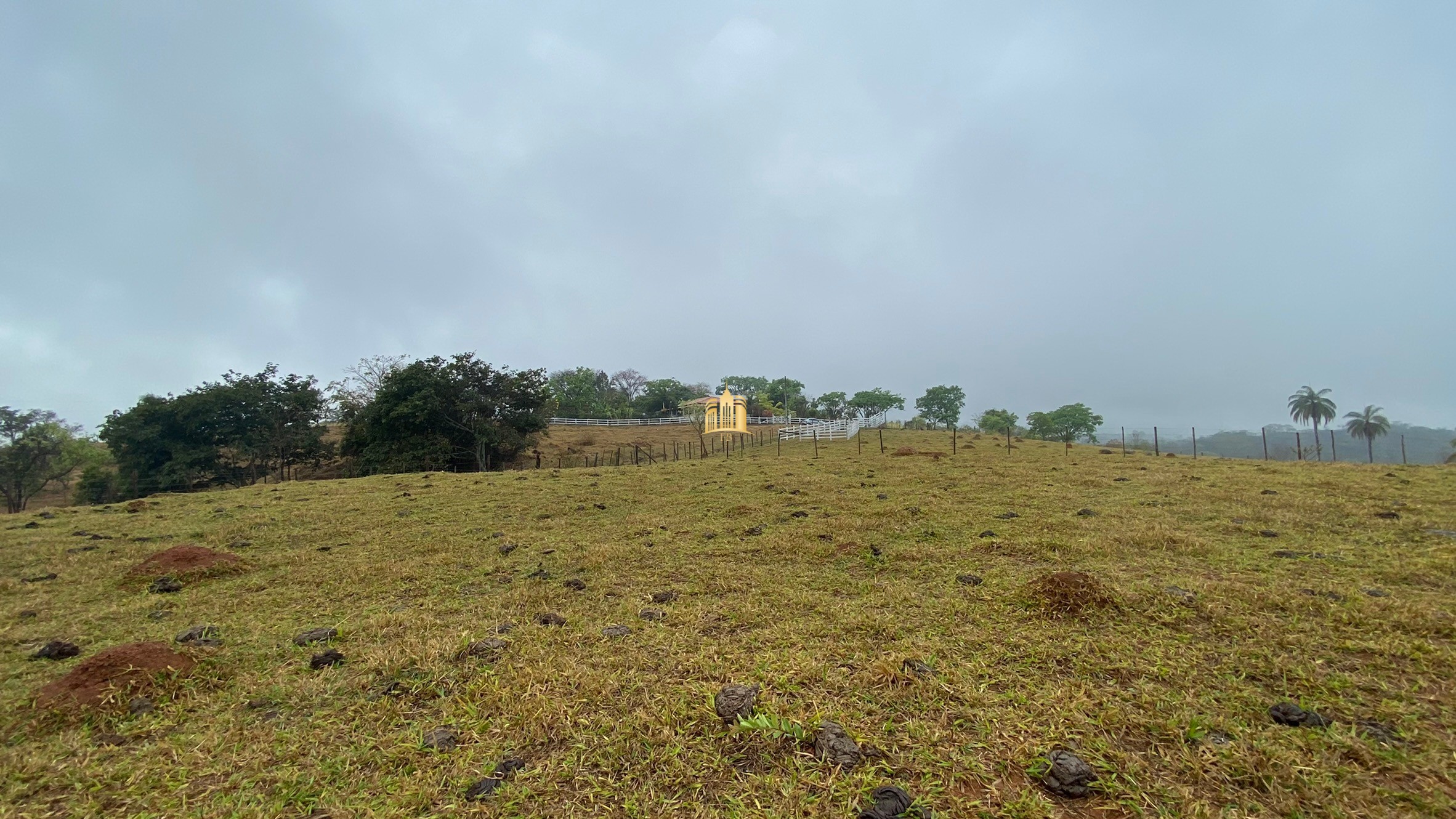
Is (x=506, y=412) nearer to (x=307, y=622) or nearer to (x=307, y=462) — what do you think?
(x=307, y=462)

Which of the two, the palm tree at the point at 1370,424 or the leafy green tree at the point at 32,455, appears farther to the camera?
the palm tree at the point at 1370,424

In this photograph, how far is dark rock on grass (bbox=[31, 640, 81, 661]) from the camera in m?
3.83

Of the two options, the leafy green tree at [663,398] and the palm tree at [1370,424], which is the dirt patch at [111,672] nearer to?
the leafy green tree at [663,398]

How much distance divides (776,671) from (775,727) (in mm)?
610

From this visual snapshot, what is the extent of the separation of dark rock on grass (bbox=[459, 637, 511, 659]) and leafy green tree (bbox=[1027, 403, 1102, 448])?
253 feet

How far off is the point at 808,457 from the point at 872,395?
64406mm

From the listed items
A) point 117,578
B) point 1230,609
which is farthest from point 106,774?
point 1230,609

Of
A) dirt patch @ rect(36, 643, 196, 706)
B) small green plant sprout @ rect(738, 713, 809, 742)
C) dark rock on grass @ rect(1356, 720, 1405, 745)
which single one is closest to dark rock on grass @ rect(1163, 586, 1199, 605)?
dark rock on grass @ rect(1356, 720, 1405, 745)

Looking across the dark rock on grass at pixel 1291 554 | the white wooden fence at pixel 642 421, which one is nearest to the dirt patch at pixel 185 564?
the dark rock on grass at pixel 1291 554

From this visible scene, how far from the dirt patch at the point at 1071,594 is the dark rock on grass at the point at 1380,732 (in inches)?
60.8

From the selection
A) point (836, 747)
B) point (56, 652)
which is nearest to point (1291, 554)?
point (836, 747)

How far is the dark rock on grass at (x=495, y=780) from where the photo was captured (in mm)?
2381

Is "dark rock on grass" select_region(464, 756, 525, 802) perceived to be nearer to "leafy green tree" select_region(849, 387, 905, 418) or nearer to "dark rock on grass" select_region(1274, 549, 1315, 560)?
"dark rock on grass" select_region(1274, 549, 1315, 560)

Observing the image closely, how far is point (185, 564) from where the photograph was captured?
236 inches
